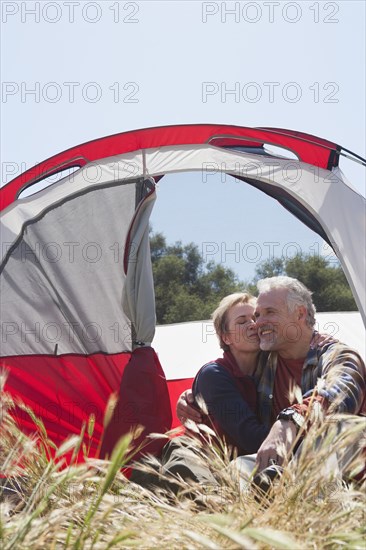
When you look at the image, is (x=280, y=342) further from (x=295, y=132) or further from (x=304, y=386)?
(x=295, y=132)

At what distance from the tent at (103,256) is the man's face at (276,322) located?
52 cm

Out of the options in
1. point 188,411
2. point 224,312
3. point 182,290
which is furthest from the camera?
point 182,290

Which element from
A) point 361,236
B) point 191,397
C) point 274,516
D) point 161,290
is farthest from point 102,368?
point 161,290

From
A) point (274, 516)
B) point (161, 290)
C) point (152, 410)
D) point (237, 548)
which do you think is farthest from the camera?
point (161, 290)

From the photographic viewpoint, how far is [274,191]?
13.6 ft

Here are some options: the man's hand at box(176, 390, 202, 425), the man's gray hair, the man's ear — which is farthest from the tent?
the man's ear

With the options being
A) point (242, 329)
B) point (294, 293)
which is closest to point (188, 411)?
point (242, 329)

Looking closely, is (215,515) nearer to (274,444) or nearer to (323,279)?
(274,444)

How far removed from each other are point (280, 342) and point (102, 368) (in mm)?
1212

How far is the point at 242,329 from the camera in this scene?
11.6 ft

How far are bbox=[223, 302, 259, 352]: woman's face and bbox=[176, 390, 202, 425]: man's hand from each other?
1.02 feet

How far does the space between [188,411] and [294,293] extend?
0.70 metres

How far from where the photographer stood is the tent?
3764 millimetres

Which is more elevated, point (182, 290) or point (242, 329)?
point (182, 290)
